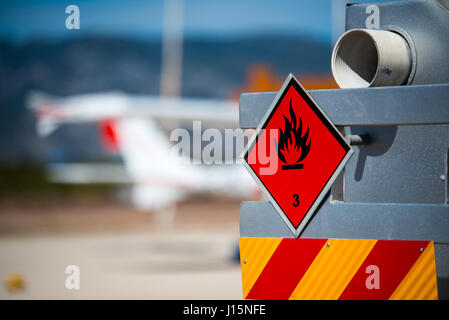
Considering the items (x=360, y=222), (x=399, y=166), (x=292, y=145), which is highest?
(x=292, y=145)

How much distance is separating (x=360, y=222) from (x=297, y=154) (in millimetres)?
371

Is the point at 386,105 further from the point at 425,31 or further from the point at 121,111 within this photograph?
the point at 121,111

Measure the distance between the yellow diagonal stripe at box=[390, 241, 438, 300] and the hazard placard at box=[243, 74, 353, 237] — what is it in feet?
1.50

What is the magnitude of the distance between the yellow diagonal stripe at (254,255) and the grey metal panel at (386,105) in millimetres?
585

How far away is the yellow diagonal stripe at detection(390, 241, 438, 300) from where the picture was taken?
3080mm

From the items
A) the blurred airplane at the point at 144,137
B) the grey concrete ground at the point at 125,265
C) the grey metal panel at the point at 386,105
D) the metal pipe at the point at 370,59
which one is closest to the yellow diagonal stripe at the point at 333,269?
the grey metal panel at the point at 386,105

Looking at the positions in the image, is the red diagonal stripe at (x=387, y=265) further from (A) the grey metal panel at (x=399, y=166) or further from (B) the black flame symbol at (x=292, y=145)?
(B) the black flame symbol at (x=292, y=145)

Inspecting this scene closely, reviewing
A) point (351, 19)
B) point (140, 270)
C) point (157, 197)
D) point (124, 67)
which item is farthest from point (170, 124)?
point (124, 67)

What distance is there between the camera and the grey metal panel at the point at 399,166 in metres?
3.22

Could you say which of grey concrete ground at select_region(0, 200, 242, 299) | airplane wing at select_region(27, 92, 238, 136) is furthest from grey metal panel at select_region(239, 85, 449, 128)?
airplane wing at select_region(27, 92, 238, 136)

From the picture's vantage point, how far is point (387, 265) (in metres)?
3.15

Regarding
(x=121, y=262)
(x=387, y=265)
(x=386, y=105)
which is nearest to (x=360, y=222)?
(x=387, y=265)
